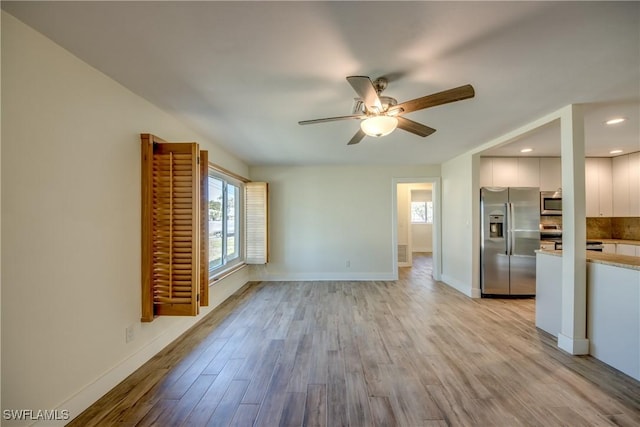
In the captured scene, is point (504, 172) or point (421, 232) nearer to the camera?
point (504, 172)

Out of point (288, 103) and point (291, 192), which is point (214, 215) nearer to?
point (291, 192)

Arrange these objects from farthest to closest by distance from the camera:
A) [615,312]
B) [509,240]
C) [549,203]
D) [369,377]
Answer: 1. [549,203]
2. [509,240]
3. [615,312]
4. [369,377]

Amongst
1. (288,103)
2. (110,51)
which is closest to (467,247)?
(288,103)

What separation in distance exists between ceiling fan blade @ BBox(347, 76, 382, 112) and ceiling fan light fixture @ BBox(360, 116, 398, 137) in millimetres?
76

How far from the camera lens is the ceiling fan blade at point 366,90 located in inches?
60.4

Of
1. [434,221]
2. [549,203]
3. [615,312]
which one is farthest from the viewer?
[434,221]

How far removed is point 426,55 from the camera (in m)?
1.68

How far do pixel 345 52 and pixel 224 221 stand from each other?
11.2 ft

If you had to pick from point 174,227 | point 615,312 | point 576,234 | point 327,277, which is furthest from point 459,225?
point 174,227

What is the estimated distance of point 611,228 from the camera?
485cm

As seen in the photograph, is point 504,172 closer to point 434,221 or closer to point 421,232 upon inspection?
point 434,221

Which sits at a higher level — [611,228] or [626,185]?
[626,185]

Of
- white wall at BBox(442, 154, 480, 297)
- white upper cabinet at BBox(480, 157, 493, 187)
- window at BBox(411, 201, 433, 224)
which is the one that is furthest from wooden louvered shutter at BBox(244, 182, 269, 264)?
window at BBox(411, 201, 433, 224)

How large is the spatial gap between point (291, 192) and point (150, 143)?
3.22 metres
